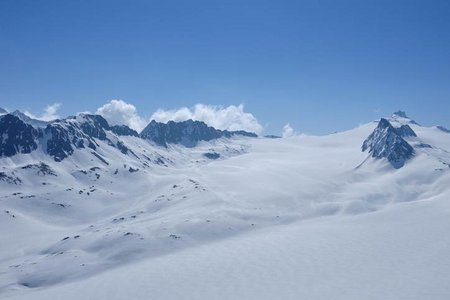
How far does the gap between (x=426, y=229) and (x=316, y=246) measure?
2102 inches

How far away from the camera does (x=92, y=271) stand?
153m

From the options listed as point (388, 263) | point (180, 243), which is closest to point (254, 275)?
point (388, 263)

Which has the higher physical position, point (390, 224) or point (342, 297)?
point (390, 224)

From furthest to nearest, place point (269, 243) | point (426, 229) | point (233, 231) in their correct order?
point (233, 231) → point (426, 229) → point (269, 243)

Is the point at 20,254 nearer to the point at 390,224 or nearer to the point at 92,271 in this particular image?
the point at 92,271

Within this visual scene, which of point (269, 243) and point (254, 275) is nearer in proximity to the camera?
point (254, 275)

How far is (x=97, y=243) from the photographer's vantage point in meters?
177

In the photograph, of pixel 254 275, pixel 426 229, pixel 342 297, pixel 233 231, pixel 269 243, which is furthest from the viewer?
pixel 233 231

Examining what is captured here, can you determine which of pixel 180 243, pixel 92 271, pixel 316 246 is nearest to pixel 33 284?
pixel 92 271

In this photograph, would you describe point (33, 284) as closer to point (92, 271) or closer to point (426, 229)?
point (92, 271)

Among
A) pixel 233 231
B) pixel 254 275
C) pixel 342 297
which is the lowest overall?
pixel 342 297

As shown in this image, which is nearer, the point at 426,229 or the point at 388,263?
the point at 388,263

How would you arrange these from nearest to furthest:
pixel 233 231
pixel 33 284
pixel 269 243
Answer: pixel 33 284, pixel 269 243, pixel 233 231

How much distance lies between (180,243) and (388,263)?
266 ft
